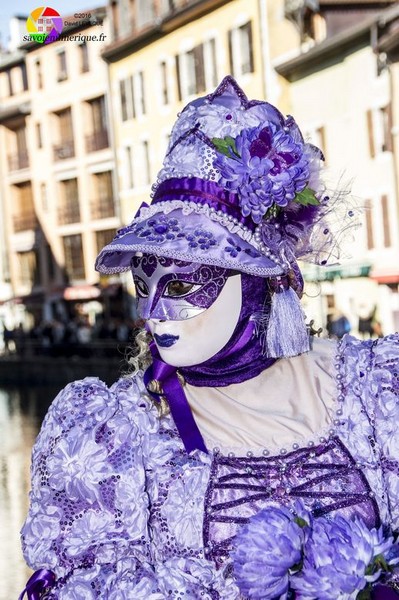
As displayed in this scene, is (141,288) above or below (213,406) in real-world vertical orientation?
above

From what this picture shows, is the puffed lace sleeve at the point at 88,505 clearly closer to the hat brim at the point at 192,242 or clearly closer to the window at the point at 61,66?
the hat brim at the point at 192,242

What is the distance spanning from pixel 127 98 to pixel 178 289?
2992 centimetres

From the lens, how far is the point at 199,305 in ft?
6.37

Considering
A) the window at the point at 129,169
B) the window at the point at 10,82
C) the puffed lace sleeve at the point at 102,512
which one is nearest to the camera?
the puffed lace sleeve at the point at 102,512

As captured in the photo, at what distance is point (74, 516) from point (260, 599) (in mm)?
368

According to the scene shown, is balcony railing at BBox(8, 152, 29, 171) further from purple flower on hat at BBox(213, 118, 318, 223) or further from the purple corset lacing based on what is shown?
the purple corset lacing

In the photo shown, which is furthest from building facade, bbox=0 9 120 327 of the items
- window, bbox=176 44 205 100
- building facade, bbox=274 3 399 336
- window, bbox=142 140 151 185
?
building facade, bbox=274 3 399 336

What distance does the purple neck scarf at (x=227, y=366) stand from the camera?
197cm

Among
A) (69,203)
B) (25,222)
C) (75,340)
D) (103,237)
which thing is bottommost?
(75,340)

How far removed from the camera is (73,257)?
36.8 metres

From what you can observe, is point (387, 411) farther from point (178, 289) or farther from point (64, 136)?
point (64, 136)

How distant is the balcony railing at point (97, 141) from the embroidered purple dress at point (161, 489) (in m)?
32.3

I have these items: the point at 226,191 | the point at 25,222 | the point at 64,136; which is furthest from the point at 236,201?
the point at 25,222

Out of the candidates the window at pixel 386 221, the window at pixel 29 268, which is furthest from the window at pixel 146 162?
the window at pixel 386 221
